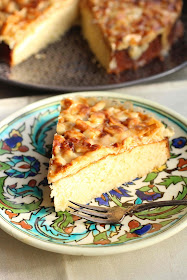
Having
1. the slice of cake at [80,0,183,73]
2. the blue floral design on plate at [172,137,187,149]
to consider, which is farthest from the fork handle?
the slice of cake at [80,0,183,73]

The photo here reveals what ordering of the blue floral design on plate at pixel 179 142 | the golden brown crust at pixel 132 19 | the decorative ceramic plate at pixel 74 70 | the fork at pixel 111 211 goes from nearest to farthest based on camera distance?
the fork at pixel 111 211
the blue floral design on plate at pixel 179 142
the decorative ceramic plate at pixel 74 70
the golden brown crust at pixel 132 19

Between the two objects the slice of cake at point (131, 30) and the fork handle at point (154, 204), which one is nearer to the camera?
the fork handle at point (154, 204)

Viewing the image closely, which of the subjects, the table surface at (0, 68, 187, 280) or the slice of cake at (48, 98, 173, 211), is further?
the slice of cake at (48, 98, 173, 211)

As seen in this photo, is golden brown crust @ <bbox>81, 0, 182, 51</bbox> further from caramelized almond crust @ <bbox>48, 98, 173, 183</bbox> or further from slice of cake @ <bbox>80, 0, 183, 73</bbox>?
caramelized almond crust @ <bbox>48, 98, 173, 183</bbox>

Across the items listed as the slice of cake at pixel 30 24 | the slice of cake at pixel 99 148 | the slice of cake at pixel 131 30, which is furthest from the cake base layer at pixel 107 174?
the slice of cake at pixel 30 24

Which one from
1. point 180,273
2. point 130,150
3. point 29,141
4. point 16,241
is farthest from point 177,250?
point 29,141

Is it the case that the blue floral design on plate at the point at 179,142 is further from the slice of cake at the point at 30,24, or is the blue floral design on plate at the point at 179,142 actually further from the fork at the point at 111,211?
the slice of cake at the point at 30,24
